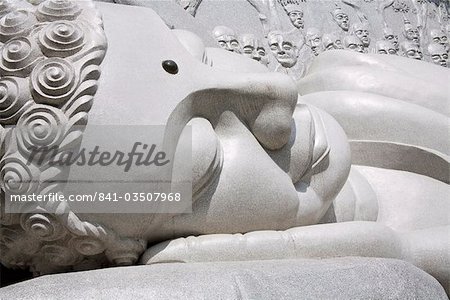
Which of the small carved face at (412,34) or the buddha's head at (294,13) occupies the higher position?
the buddha's head at (294,13)

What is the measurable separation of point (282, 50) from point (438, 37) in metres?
1.63

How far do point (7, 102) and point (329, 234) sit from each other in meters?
0.81

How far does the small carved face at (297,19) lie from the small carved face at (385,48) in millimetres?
636

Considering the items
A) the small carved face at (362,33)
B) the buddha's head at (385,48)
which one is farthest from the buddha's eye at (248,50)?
the buddha's head at (385,48)

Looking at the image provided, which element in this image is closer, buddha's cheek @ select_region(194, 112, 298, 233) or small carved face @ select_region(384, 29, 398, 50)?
buddha's cheek @ select_region(194, 112, 298, 233)

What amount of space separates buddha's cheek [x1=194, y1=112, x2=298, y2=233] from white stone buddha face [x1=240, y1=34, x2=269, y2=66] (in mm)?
2100

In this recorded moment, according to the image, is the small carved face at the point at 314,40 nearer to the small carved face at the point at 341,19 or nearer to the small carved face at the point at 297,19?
the small carved face at the point at 297,19

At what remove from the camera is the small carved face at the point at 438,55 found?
4.66 m

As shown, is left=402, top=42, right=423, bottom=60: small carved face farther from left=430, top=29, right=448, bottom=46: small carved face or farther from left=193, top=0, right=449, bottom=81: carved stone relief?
left=430, top=29, right=448, bottom=46: small carved face

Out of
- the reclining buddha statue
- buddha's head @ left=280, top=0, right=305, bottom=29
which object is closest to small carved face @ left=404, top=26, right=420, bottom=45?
buddha's head @ left=280, top=0, right=305, bottom=29

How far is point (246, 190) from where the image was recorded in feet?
4.92

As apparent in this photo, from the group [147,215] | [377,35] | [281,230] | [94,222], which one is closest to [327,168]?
[281,230]

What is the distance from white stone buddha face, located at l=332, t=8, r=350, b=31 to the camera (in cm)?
426

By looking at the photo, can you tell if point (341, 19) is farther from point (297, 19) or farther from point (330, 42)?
point (297, 19)
